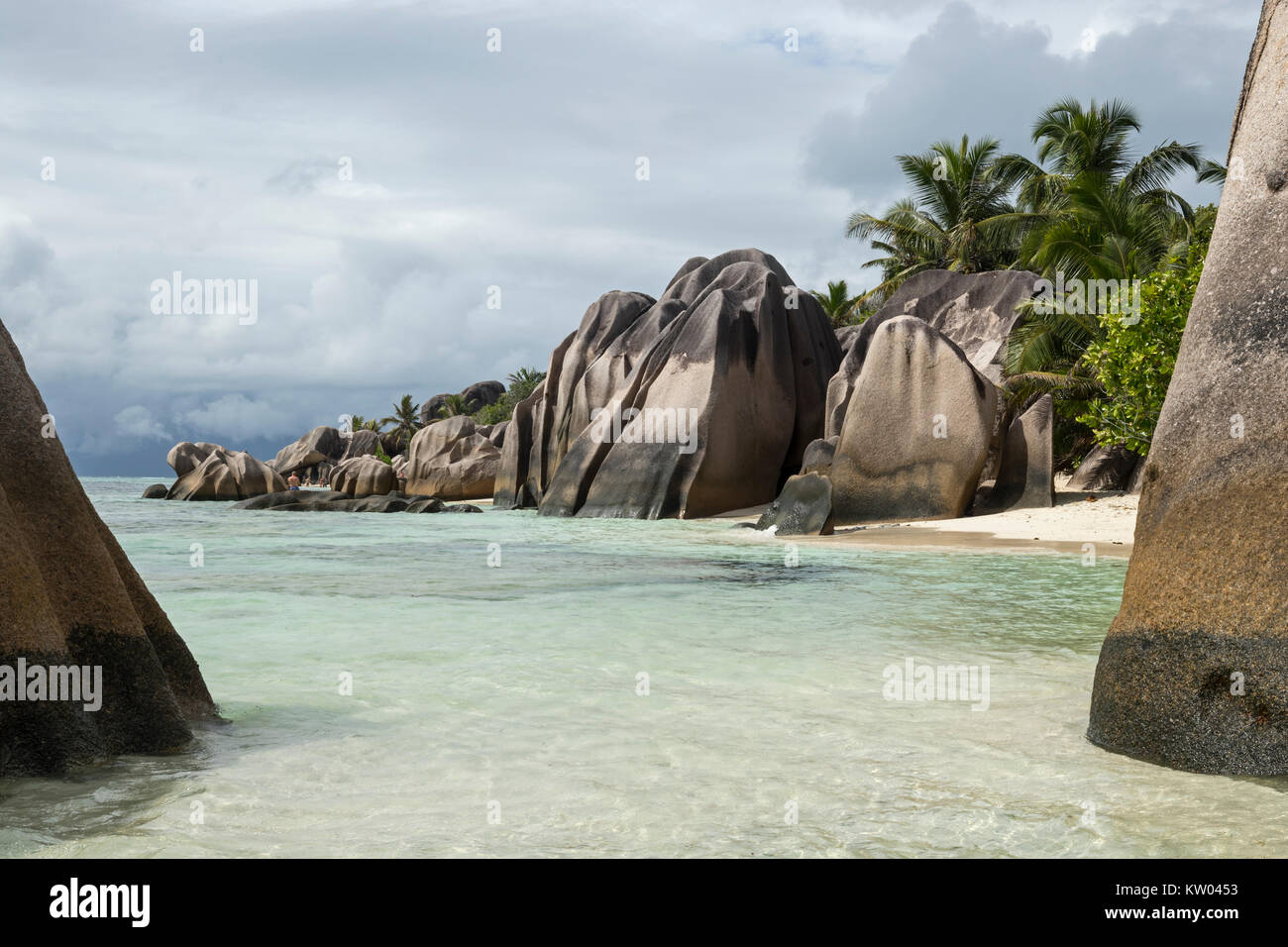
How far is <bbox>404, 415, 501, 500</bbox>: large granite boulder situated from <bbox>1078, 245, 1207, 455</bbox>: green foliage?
76.9 feet

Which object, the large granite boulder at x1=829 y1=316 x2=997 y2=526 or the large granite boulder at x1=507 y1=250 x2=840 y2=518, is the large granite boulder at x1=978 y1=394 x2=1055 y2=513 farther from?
the large granite boulder at x1=507 y1=250 x2=840 y2=518

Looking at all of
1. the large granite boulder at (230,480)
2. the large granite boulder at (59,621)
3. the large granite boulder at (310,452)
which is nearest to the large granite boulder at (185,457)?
the large granite boulder at (230,480)

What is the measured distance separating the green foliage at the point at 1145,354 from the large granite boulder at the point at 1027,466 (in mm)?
1708

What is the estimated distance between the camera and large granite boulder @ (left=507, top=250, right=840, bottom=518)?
21.5m

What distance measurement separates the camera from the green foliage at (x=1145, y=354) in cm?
1511

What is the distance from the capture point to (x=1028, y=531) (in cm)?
1565

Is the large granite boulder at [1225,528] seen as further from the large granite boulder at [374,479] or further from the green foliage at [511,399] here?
the green foliage at [511,399]

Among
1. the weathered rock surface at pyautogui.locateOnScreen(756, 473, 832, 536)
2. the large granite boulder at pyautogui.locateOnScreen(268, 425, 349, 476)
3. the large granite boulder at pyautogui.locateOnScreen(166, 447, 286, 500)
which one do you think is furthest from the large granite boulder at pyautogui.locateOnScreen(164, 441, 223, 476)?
the weathered rock surface at pyautogui.locateOnScreen(756, 473, 832, 536)

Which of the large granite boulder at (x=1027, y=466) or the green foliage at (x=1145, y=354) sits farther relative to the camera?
the large granite boulder at (x=1027, y=466)

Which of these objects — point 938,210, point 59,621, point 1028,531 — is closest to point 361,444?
point 938,210

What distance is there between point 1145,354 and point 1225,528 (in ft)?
42.2

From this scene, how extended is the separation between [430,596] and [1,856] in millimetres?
6019

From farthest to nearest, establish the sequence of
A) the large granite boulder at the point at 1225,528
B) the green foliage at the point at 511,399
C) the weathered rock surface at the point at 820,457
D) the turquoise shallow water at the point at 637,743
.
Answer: the green foliage at the point at 511,399 < the weathered rock surface at the point at 820,457 < the large granite boulder at the point at 1225,528 < the turquoise shallow water at the point at 637,743
